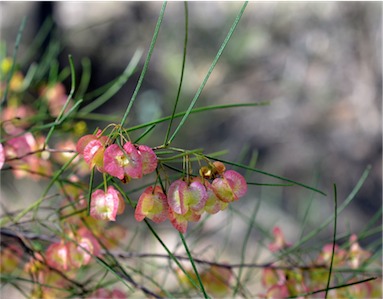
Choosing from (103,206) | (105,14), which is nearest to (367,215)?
(105,14)

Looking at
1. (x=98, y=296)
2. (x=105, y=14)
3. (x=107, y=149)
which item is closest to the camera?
(x=107, y=149)

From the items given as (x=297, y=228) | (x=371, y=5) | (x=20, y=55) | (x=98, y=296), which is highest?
(x=371, y=5)

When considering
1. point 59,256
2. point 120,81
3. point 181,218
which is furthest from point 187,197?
point 120,81

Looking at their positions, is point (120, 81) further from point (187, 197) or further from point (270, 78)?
point (270, 78)

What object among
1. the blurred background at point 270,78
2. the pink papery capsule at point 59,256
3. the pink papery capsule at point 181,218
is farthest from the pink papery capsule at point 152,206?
the blurred background at point 270,78

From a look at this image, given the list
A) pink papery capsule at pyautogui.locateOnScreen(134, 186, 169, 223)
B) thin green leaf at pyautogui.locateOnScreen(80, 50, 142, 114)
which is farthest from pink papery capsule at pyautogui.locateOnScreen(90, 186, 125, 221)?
thin green leaf at pyautogui.locateOnScreen(80, 50, 142, 114)

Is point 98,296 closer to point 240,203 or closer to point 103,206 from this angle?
point 103,206

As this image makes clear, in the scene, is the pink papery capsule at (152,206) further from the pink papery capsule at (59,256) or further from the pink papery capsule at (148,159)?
the pink papery capsule at (59,256)
